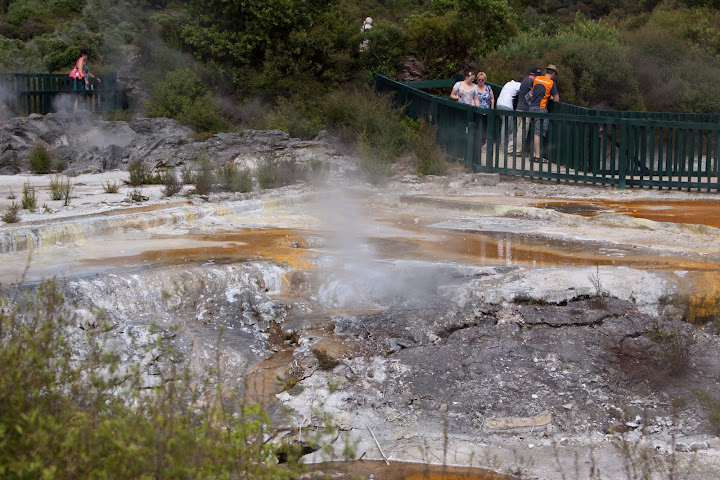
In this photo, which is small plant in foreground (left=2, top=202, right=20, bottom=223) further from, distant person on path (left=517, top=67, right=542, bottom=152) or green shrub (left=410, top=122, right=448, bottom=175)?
distant person on path (left=517, top=67, right=542, bottom=152)

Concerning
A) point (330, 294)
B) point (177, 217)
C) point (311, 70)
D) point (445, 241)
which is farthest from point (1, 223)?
point (311, 70)

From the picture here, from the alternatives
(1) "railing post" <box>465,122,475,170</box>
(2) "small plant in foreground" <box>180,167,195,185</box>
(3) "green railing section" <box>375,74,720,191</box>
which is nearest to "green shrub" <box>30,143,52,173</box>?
(2) "small plant in foreground" <box>180,167,195,185</box>

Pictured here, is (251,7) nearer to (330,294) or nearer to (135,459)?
(330,294)

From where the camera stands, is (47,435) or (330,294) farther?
(330,294)

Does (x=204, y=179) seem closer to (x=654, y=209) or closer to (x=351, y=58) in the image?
(x=654, y=209)

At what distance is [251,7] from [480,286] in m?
12.7

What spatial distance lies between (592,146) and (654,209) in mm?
2099

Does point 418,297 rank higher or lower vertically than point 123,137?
lower

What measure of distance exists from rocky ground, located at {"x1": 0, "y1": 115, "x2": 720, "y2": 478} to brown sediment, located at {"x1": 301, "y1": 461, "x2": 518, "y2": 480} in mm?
99

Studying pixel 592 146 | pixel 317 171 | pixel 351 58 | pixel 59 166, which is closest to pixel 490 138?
pixel 592 146

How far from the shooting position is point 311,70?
1880 cm

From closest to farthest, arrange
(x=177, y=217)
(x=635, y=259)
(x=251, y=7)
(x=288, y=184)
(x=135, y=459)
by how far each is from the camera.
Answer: (x=135, y=459) → (x=635, y=259) → (x=177, y=217) → (x=288, y=184) → (x=251, y=7)

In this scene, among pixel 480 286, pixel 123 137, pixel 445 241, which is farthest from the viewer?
pixel 123 137

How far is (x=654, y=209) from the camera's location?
1133cm
